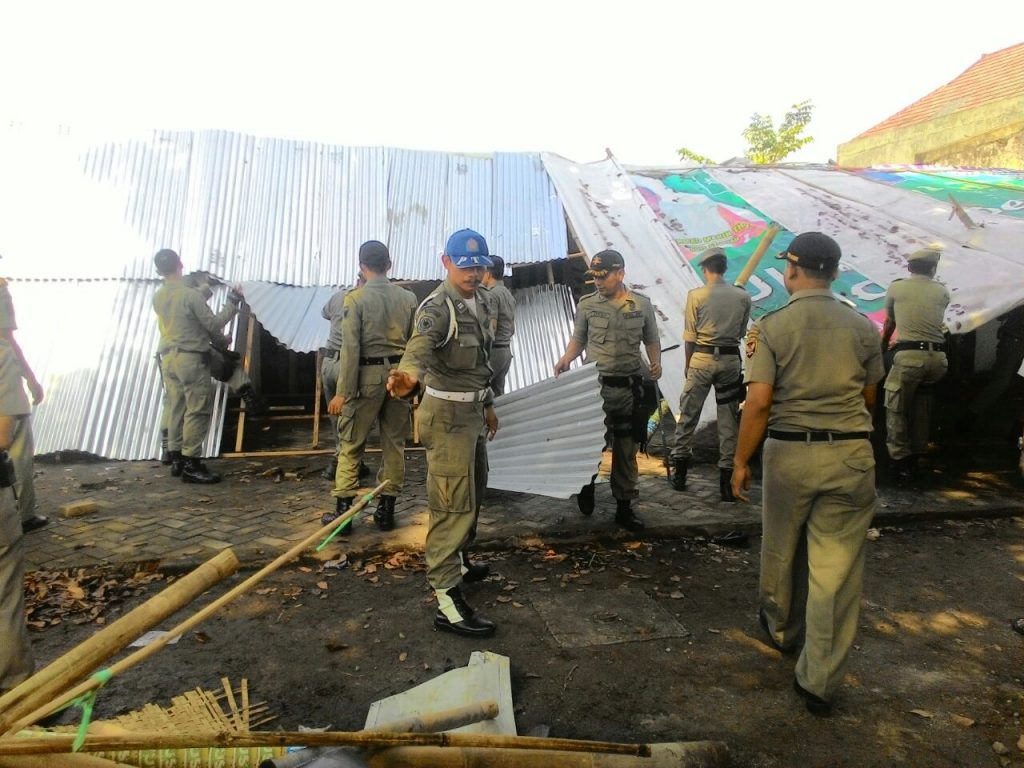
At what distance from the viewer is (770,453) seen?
3.33m

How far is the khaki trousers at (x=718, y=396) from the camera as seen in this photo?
636 centimetres

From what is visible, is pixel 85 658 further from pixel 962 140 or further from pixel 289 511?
pixel 962 140

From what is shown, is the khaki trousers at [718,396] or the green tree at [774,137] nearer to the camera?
the khaki trousers at [718,396]

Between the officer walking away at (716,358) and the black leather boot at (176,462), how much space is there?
16.7 feet

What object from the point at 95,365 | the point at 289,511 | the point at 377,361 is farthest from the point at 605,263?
the point at 95,365

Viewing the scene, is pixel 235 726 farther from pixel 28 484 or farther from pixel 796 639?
pixel 28 484

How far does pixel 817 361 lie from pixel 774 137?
89.2ft

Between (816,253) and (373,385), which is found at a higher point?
(816,253)

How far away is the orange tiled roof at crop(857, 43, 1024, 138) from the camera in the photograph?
1532cm

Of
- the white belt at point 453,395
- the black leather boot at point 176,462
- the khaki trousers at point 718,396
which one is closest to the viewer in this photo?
the white belt at point 453,395

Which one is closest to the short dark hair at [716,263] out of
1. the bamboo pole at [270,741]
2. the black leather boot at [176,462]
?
the bamboo pole at [270,741]

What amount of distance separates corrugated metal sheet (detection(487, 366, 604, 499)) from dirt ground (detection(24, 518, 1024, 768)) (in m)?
0.61

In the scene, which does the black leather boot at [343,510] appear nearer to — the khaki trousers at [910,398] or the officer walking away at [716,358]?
the officer walking away at [716,358]

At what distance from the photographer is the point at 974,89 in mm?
16375
